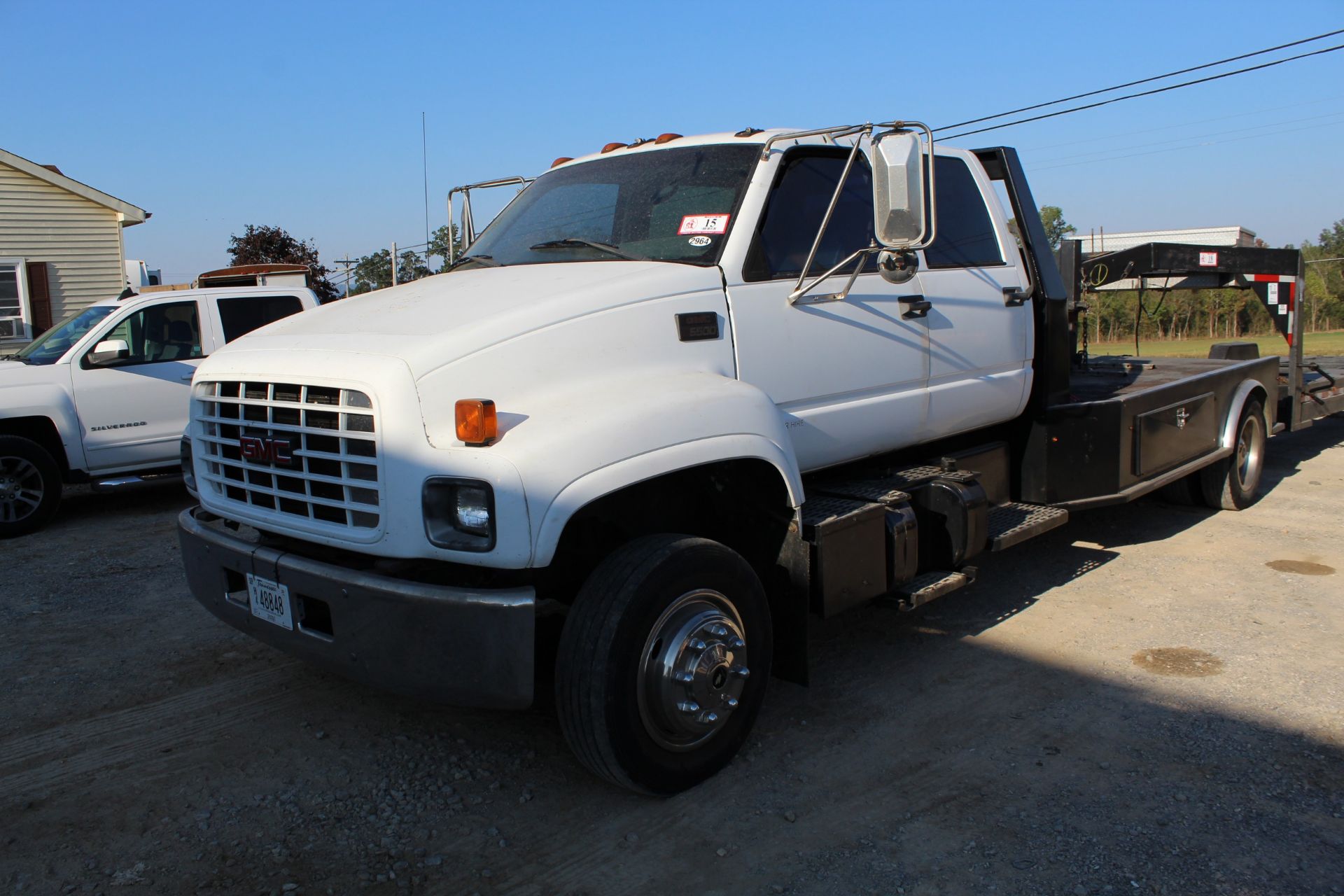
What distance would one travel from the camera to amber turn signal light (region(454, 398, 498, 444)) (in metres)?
3.07

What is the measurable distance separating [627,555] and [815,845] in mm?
1107

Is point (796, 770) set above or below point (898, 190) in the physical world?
below

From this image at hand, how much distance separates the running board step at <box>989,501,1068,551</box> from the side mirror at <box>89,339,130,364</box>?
7254 millimetres

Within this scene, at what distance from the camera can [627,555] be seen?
3.40m

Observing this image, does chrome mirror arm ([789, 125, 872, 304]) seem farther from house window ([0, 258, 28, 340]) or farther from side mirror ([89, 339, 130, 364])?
house window ([0, 258, 28, 340])

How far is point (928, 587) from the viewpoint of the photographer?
14.5ft

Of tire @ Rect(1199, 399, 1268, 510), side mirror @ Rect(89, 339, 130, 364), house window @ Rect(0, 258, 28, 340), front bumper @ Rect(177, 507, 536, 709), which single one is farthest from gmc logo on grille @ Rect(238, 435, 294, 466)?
house window @ Rect(0, 258, 28, 340)

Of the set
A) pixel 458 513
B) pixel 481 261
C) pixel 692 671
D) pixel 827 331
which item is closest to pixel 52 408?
pixel 481 261

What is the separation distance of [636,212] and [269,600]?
214 cm

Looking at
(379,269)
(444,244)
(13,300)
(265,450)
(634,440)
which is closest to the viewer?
(634,440)

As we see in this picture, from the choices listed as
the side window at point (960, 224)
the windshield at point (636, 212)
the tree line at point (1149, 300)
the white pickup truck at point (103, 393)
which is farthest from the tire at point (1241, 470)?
the tree line at point (1149, 300)

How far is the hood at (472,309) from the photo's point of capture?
3.36 meters

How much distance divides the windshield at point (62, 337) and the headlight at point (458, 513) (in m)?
7.05

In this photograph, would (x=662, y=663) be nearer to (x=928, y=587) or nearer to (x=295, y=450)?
(x=295, y=450)
